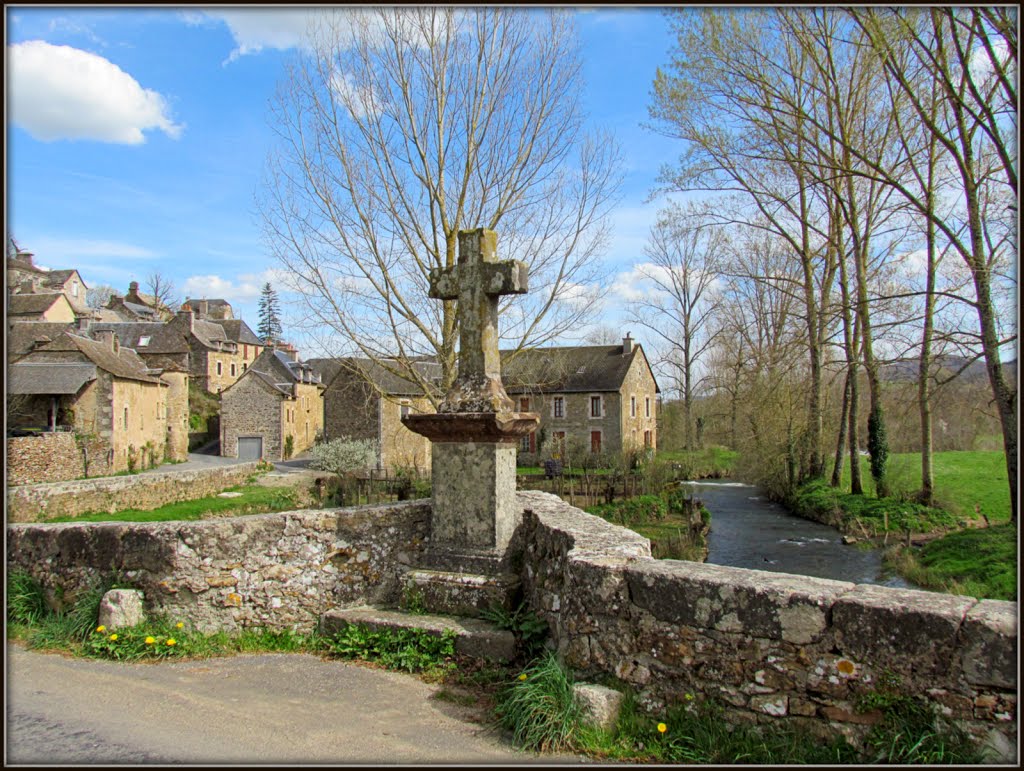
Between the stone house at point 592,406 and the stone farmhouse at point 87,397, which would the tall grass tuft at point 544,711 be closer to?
the stone farmhouse at point 87,397

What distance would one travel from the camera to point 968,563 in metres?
12.5

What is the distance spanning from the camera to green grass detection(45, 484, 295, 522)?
56.1 ft

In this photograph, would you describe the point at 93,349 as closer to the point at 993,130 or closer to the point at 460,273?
the point at 460,273

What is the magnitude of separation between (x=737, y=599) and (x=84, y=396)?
3166 centimetres

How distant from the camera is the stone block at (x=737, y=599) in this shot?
3.39 metres

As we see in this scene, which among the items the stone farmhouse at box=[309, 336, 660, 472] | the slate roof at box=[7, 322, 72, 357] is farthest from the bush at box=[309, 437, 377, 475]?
the slate roof at box=[7, 322, 72, 357]

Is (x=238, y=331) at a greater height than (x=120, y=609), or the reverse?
(x=238, y=331)

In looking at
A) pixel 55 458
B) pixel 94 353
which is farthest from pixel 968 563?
pixel 94 353

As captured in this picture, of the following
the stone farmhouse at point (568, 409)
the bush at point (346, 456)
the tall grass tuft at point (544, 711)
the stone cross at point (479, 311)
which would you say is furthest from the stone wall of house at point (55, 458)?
the tall grass tuft at point (544, 711)

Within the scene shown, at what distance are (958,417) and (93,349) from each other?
37821 mm

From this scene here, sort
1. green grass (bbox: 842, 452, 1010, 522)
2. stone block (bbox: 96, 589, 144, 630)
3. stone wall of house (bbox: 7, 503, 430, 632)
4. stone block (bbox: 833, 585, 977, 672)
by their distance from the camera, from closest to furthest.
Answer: stone block (bbox: 833, 585, 977, 672)
stone block (bbox: 96, 589, 144, 630)
stone wall of house (bbox: 7, 503, 430, 632)
green grass (bbox: 842, 452, 1010, 522)

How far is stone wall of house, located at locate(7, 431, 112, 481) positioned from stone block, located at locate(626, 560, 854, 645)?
864 inches

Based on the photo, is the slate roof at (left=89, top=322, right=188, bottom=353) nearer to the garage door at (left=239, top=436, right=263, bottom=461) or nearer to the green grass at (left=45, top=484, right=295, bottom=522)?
the garage door at (left=239, top=436, right=263, bottom=461)

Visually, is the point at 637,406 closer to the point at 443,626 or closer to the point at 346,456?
the point at 346,456
